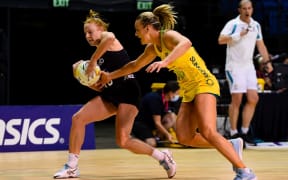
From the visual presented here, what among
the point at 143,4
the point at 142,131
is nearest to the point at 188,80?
the point at 142,131

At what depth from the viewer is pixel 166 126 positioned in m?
12.3

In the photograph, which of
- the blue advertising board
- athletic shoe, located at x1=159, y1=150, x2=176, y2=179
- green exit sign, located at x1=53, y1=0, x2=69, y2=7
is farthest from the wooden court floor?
green exit sign, located at x1=53, y1=0, x2=69, y2=7

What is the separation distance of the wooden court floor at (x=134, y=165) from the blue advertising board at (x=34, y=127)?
304 millimetres

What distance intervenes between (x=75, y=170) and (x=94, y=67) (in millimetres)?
1150

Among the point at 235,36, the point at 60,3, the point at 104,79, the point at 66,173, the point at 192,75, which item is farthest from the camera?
the point at 60,3

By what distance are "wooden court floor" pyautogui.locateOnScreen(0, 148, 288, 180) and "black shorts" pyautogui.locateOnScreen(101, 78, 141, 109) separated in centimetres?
80

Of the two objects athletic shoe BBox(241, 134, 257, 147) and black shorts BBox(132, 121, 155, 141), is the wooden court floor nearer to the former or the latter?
athletic shoe BBox(241, 134, 257, 147)

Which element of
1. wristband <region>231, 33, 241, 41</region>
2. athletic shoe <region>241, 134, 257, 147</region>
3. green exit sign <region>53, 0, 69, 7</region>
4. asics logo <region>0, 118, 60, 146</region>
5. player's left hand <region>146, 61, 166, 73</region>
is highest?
green exit sign <region>53, 0, 69, 7</region>

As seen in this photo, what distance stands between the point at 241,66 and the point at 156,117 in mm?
1605

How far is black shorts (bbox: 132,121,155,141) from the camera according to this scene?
11.9m

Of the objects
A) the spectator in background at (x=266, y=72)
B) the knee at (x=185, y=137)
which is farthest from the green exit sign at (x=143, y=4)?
the knee at (x=185, y=137)

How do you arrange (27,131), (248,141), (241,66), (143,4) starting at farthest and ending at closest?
1. (143,4)
2. (248,141)
3. (241,66)
4. (27,131)

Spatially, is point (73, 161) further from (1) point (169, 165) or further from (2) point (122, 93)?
(1) point (169, 165)

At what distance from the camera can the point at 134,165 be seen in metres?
8.96
